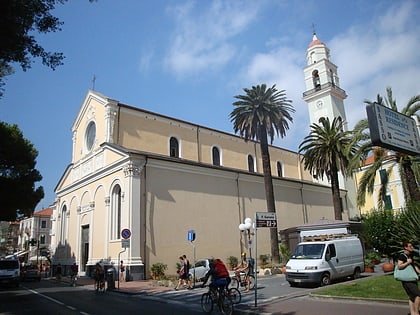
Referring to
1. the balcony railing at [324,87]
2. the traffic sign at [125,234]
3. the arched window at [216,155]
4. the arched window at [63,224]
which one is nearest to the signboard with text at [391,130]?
the traffic sign at [125,234]

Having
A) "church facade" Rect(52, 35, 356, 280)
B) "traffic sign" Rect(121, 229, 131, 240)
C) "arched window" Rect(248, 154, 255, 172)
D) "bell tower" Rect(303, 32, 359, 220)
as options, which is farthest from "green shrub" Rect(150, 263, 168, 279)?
"bell tower" Rect(303, 32, 359, 220)

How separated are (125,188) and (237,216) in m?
10.9

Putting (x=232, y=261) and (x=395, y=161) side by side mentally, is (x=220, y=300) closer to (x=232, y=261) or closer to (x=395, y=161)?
(x=395, y=161)

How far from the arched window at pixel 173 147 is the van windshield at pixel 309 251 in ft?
59.2

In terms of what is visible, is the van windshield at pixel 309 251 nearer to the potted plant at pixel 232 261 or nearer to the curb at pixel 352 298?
the curb at pixel 352 298

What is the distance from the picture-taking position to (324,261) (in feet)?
53.4

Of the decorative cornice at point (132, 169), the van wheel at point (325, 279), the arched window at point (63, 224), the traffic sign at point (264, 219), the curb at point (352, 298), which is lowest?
the curb at point (352, 298)

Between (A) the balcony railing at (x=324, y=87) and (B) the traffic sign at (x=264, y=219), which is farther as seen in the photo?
(A) the balcony railing at (x=324, y=87)

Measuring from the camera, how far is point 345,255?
A: 17734 millimetres

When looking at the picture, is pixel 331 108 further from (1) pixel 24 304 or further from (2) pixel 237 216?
(1) pixel 24 304

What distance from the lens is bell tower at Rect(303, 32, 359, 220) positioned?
4538cm

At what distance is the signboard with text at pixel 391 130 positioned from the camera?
1066cm

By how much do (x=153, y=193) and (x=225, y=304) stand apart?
52.7ft

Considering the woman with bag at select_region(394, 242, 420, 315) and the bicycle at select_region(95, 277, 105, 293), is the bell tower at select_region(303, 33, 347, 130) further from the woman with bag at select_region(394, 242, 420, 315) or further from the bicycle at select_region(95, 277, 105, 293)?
the woman with bag at select_region(394, 242, 420, 315)
